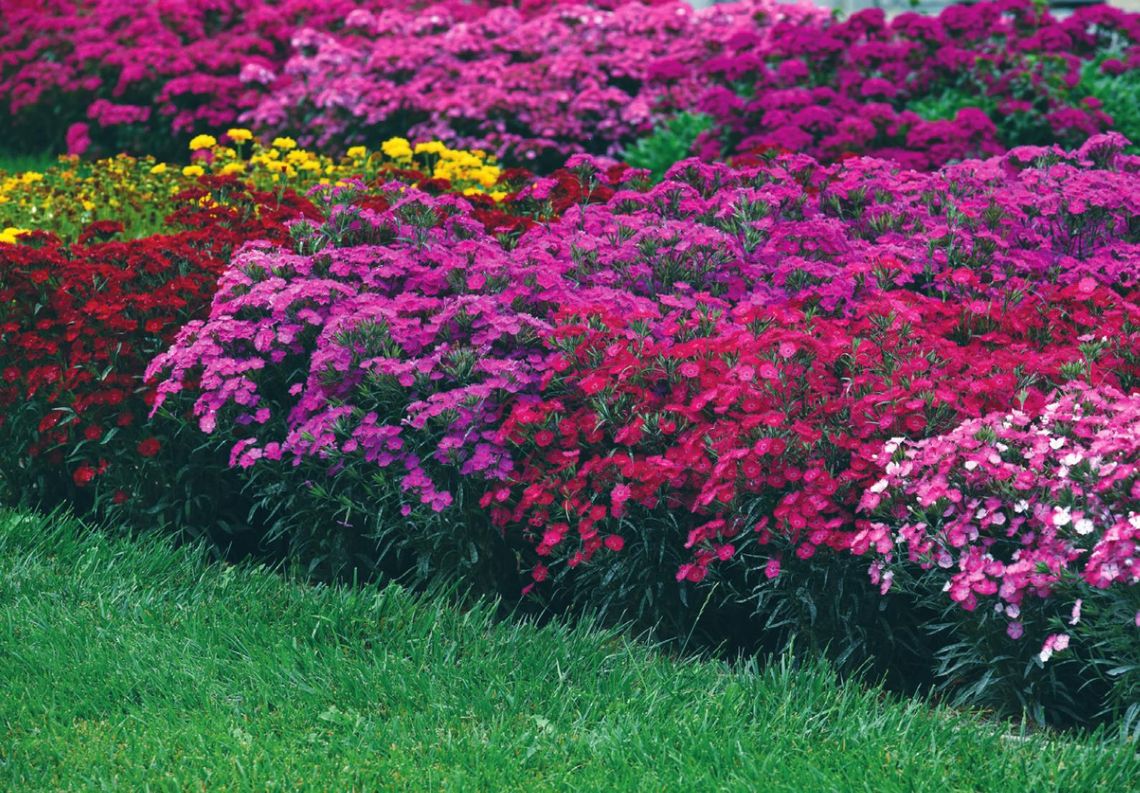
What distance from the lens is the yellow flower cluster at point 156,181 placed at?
7.65 meters

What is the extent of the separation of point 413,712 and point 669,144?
262 inches

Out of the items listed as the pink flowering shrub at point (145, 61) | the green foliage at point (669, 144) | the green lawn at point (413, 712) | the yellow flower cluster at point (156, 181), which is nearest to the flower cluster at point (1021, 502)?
the green lawn at point (413, 712)

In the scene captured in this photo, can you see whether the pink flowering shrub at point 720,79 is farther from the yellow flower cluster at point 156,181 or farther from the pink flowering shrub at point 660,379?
the pink flowering shrub at point 660,379

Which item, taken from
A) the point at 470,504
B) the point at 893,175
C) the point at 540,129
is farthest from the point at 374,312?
the point at 540,129

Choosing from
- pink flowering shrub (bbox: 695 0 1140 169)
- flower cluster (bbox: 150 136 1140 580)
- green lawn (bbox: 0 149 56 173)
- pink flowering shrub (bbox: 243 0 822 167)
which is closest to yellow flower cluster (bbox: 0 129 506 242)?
pink flowering shrub (bbox: 243 0 822 167)

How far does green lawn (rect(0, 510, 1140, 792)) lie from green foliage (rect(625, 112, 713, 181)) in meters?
5.75

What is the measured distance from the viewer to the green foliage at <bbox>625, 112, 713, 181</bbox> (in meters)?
9.79

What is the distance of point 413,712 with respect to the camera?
3857mm

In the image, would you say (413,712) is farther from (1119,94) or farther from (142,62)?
(142,62)

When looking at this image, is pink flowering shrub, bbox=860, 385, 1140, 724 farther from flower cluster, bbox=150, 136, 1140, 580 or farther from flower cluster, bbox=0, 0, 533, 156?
flower cluster, bbox=0, 0, 533, 156

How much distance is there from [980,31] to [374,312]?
22.0 ft

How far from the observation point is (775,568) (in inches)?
157

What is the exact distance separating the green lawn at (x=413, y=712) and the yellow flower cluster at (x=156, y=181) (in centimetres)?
342

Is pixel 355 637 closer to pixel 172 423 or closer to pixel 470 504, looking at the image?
pixel 470 504
